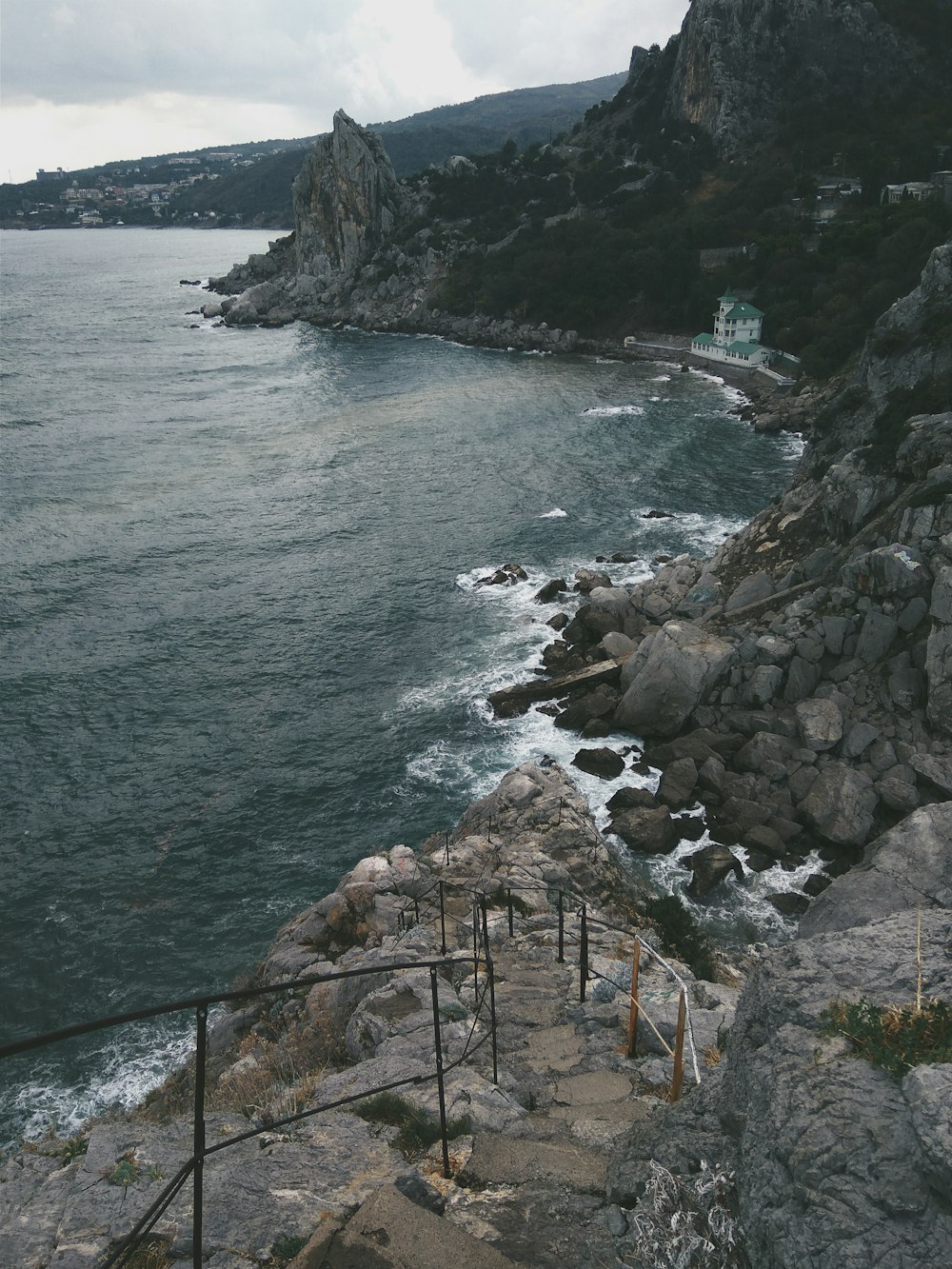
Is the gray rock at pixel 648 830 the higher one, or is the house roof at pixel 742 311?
the house roof at pixel 742 311

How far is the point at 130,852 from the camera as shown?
23766 mm

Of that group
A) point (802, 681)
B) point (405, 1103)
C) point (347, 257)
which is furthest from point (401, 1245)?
point (347, 257)

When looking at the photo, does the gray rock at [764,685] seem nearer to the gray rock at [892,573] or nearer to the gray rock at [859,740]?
the gray rock at [859,740]

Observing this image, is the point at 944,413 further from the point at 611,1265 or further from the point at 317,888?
the point at 611,1265

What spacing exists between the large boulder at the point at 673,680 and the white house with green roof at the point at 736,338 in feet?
167

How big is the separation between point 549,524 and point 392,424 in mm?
24147

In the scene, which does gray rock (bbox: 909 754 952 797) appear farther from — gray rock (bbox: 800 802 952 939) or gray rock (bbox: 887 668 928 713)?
gray rock (bbox: 800 802 952 939)

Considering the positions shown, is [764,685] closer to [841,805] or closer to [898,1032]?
[841,805]

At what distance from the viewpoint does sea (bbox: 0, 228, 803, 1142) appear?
21.2 meters

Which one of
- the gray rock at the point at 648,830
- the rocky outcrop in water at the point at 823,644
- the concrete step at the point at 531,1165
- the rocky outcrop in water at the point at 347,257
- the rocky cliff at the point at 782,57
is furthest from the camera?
the rocky cliff at the point at 782,57

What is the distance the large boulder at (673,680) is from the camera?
87.3 ft

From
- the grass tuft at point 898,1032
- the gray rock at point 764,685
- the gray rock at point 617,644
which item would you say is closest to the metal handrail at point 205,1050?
the grass tuft at point 898,1032

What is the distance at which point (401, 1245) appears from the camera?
5469mm

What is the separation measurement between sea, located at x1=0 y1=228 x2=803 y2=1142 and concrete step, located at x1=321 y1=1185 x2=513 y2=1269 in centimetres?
1410
